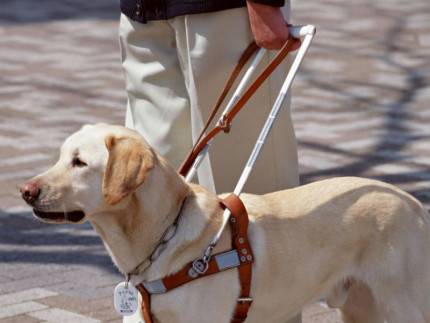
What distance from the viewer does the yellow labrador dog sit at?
3.27m

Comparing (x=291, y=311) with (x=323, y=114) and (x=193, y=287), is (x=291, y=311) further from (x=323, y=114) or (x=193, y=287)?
(x=323, y=114)

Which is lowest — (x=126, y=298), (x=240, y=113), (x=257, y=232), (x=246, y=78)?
(x=126, y=298)

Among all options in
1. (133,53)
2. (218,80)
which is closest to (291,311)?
(218,80)

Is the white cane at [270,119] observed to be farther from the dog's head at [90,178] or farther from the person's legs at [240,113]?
the dog's head at [90,178]

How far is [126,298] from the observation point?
3586 mm

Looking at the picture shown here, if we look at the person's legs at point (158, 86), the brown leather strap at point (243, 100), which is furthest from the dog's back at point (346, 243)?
the person's legs at point (158, 86)

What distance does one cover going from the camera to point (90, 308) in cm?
480

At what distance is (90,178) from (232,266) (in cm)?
62

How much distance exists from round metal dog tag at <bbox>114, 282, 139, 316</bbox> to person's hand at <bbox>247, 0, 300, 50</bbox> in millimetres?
1123

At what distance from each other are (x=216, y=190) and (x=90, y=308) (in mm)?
1128

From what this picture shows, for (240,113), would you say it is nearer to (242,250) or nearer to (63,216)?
(242,250)

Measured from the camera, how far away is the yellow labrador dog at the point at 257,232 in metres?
3.27

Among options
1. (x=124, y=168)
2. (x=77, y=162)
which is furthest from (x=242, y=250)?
(x=77, y=162)

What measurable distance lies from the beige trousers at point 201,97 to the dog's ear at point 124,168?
731 millimetres
